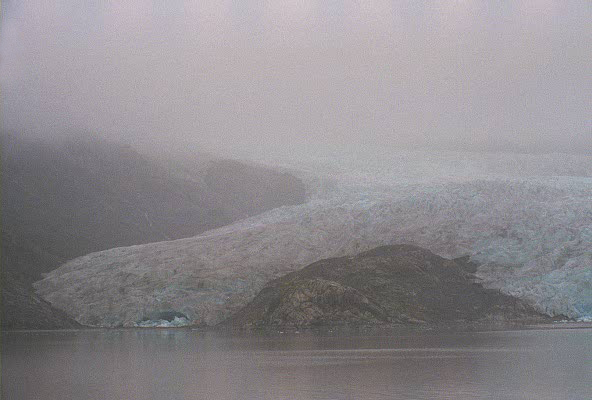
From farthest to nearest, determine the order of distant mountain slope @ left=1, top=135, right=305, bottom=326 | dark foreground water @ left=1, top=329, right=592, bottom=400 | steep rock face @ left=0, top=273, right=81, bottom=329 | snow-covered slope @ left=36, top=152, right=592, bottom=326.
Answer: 1. distant mountain slope @ left=1, top=135, right=305, bottom=326
2. snow-covered slope @ left=36, top=152, right=592, bottom=326
3. steep rock face @ left=0, top=273, right=81, bottom=329
4. dark foreground water @ left=1, top=329, right=592, bottom=400

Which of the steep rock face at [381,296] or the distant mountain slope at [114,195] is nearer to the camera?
the steep rock face at [381,296]

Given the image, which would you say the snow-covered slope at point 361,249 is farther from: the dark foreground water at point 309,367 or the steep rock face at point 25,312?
the dark foreground water at point 309,367

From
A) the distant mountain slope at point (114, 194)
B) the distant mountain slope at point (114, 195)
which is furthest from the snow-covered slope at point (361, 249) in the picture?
the distant mountain slope at point (114, 194)

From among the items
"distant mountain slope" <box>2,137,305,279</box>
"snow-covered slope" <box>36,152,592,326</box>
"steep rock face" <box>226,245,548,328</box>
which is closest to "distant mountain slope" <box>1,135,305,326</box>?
"distant mountain slope" <box>2,137,305,279</box>

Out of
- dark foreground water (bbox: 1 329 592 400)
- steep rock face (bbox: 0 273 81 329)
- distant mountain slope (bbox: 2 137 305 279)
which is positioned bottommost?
dark foreground water (bbox: 1 329 592 400)

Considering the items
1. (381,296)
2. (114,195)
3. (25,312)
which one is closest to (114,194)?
(114,195)

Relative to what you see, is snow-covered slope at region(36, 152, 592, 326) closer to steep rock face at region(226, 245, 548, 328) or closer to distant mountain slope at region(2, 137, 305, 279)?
steep rock face at region(226, 245, 548, 328)
